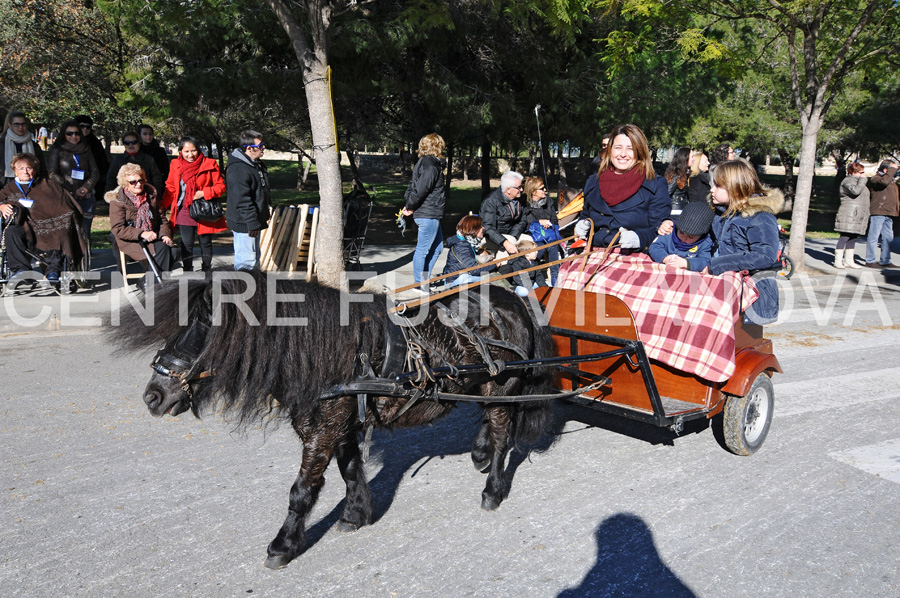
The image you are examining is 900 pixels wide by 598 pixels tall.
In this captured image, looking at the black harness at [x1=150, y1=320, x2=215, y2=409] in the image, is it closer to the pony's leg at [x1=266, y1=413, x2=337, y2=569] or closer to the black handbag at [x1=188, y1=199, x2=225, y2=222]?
the pony's leg at [x1=266, y1=413, x2=337, y2=569]

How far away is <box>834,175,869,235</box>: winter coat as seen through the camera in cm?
1332

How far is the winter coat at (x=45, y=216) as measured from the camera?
9.03 m

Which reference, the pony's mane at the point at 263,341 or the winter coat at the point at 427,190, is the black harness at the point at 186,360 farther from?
the winter coat at the point at 427,190

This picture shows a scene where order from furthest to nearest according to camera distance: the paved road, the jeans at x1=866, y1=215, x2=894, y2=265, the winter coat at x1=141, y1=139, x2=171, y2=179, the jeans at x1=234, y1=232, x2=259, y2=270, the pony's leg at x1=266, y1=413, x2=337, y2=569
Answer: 1. the jeans at x1=866, y1=215, x2=894, y2=265
2. the winter coat at x1=141, y1=139, x2=171, y2=179
3. the jeans at x1=234, y1=232, x2=259, y2=270
4. the pony's leg at x1=266, y1=413, x2=337, y2=569
5. the paved road

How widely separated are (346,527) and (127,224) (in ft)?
21.0

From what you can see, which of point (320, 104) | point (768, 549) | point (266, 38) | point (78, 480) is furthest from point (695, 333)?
point (266, 38)

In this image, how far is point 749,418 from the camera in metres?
4.92

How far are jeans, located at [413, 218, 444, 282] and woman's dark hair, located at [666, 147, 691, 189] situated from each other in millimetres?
2869

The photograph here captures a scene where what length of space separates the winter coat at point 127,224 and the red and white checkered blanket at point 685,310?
241 inches

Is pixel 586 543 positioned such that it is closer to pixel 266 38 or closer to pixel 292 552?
pixel 292 552

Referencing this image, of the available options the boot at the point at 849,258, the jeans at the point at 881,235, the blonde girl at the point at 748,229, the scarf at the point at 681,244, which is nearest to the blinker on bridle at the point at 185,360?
the blonde girl at the point at 748,229

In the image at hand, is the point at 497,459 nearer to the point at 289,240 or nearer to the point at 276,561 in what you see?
the point at 276,561

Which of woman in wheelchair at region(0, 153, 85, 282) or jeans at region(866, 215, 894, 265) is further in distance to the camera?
jeans at region(866, 215, 894, 265)

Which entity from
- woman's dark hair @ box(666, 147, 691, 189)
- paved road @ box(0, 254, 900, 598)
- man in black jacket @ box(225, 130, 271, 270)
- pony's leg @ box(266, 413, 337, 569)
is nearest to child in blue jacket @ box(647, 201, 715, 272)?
paved road @ box(0, 254, 900, 598)
